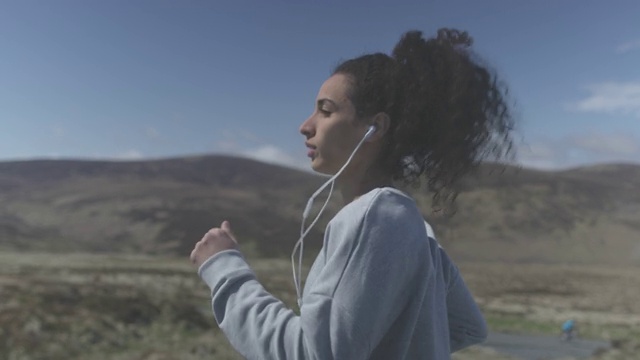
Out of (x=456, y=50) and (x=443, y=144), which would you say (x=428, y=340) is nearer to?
(x=443, y=144)

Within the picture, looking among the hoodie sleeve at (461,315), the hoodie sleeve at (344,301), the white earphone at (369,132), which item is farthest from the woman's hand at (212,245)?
the hoodie sleeve at (461,315)

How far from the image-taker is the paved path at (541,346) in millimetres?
26066

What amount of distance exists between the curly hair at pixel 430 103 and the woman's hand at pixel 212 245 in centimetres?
53

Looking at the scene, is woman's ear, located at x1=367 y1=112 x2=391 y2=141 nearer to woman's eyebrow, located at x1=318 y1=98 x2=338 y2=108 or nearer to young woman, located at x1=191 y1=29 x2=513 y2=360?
young woman, located at x1=191 y1=29 x2=513 y2=360

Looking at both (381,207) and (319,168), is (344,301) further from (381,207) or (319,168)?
(319,168)

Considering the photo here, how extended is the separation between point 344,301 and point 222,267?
1.34 ft

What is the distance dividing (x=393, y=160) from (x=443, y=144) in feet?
0.57

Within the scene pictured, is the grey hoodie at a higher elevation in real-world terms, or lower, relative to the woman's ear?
lower

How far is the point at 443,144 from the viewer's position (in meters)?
2.11

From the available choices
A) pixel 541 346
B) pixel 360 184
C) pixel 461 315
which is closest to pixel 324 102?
pixel 360 184

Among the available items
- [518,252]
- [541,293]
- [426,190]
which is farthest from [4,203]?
[426,190]

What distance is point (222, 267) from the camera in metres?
1.87

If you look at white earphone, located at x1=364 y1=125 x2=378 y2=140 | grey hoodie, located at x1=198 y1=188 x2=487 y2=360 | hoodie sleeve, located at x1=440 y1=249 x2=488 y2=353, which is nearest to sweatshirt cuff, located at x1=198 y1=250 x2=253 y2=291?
grey hoodie, located at x1=198 y1=188 x2=487 y2=360

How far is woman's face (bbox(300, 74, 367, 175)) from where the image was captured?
2027 mm
